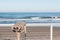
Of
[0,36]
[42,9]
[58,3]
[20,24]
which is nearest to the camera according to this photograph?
[20,24]

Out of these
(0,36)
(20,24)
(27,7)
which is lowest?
(0,36)

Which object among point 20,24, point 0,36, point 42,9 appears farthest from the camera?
point 42,9

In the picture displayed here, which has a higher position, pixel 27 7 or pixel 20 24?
pixel 27 7

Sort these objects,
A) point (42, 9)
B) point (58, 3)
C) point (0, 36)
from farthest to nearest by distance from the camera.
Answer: point (42, 9), point (58, 3), point (0, 36)

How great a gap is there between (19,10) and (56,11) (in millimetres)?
2619

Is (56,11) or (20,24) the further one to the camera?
(56,11)

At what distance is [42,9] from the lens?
9531 millimetres

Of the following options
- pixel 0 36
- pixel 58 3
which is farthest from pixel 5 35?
pixel 58 3

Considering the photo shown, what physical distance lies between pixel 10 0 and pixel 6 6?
1.95 feet

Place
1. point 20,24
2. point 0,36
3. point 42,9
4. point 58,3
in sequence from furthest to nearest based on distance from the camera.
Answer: point 42,9, point 58,3, point 0,36, point 20,24

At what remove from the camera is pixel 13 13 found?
8.96 metres

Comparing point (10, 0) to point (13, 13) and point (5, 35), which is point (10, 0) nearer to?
point (13, 13)

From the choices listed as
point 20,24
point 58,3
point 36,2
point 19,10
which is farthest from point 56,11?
point 20,24

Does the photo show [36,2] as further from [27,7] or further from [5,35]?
[5,35]
